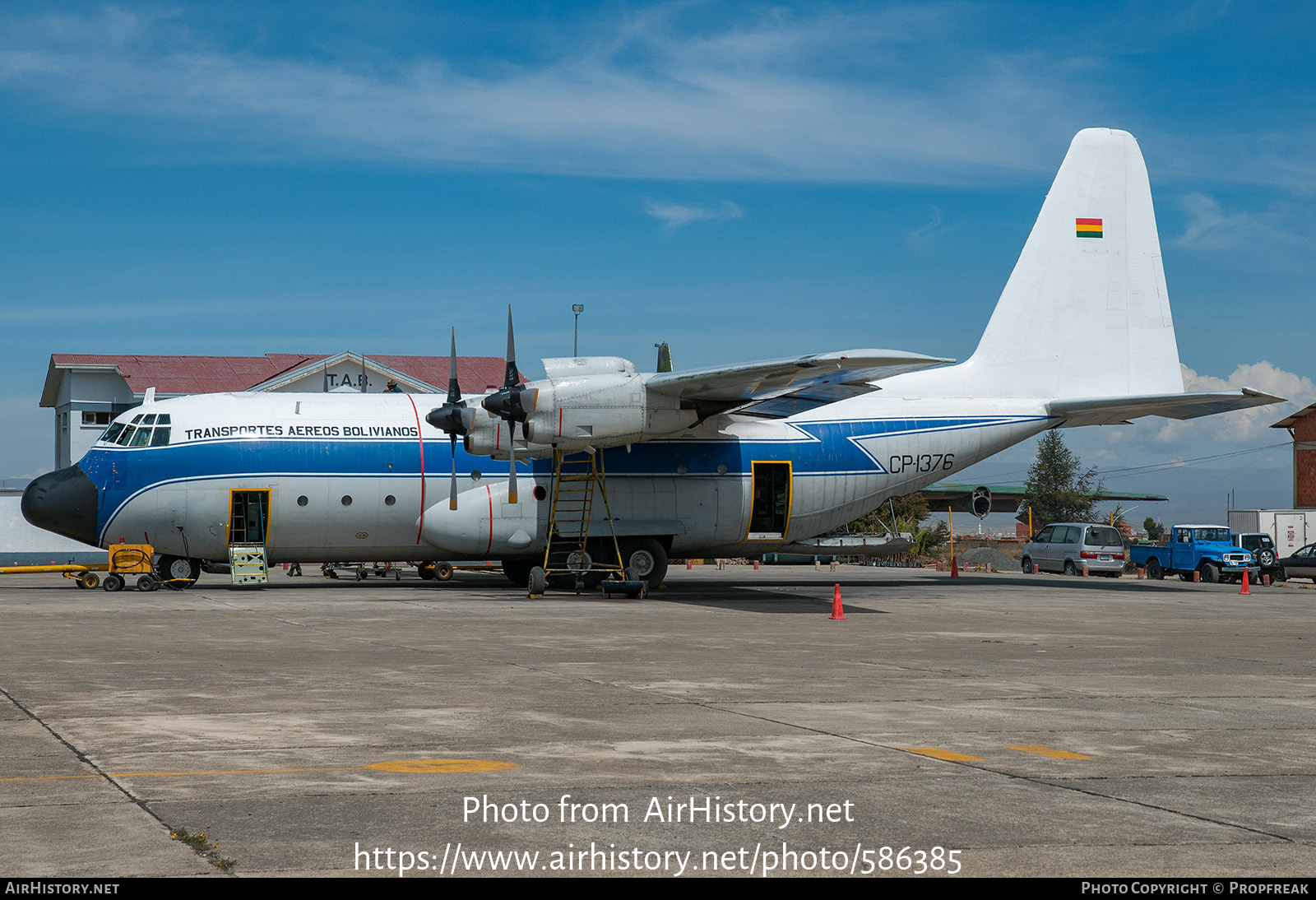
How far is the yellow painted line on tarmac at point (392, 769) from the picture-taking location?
21.8 ft

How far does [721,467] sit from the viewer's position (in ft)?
87.3

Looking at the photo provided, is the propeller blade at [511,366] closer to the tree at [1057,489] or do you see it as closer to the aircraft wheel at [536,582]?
the aircraft wheel at [536,582]

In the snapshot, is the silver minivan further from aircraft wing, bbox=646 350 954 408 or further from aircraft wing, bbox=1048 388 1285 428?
aircraft wing, bbox=646 350 954 408

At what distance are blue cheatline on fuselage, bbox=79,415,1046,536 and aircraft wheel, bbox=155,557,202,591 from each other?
1.57m

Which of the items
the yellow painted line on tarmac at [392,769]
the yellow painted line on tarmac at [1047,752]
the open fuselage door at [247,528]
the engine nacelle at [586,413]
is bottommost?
the yellow painted line on tarmac at [1047,752]

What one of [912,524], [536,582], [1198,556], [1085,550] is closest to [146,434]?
[536,582]

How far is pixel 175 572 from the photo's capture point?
24938mm

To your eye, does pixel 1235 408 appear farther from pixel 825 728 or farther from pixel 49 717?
pixel 49 717

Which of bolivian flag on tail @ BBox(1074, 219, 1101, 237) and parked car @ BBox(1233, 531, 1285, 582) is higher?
bolivian flag on tail @ BBox(1074, 219, 1101, 237)

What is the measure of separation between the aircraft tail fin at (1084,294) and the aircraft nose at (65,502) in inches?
800

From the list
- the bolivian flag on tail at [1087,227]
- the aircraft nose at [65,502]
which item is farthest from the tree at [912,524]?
the aircraft nose at [65,502]

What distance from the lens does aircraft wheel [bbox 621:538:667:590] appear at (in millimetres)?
26266

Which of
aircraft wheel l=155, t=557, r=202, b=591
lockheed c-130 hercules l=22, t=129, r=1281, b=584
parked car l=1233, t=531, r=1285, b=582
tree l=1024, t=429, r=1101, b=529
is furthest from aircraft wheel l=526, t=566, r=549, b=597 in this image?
tree l=1024, t=429, r=1101, b=529
